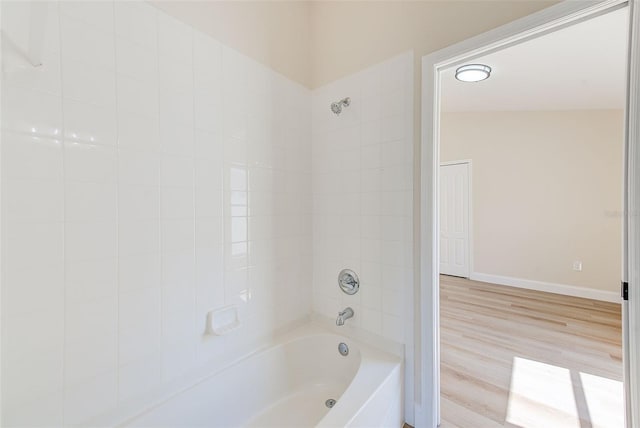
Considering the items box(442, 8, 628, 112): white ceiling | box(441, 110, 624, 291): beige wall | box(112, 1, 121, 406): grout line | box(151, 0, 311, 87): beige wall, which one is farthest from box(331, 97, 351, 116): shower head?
box(441, 110, 624, 291): beige wall

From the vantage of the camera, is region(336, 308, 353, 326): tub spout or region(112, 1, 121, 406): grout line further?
region(336, 308, 353, 326): tub spout

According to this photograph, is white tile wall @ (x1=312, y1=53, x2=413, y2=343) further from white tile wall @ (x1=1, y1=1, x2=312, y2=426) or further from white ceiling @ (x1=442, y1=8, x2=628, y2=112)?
white ceiling @ (x1=442, y1=8, x2=628, y2=112)

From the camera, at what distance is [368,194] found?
164 centimetres

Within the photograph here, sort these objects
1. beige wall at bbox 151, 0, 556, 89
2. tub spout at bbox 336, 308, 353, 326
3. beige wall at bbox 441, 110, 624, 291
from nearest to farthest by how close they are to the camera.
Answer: beige wall at bbox 151, 0, 556, 89 → tub spout at bbox 336, 308, 353, 326 → beige wall at bbox 441, 110, 624, 291

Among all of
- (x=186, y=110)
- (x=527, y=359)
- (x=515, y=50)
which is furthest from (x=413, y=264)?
(x=515, y=50)

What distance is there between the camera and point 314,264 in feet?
6.39

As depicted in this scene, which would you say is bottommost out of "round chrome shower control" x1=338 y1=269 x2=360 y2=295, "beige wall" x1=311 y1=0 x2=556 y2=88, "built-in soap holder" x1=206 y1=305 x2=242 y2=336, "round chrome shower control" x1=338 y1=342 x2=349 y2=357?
"round chrome shower control" x1=338 y1=342 x2=349 y2=357

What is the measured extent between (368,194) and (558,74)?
2.63 m

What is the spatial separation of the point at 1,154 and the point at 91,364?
0.80 m

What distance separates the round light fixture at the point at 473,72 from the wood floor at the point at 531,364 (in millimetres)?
2615

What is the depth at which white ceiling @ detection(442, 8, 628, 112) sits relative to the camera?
191 centimetres

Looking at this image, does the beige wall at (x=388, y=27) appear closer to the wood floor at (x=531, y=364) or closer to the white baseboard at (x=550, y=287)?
the wood floor at (x=531, y=364)

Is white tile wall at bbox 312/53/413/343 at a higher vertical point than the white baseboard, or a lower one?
higher

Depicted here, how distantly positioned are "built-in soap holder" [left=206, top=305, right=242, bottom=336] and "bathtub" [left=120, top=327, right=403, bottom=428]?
0.70ft
